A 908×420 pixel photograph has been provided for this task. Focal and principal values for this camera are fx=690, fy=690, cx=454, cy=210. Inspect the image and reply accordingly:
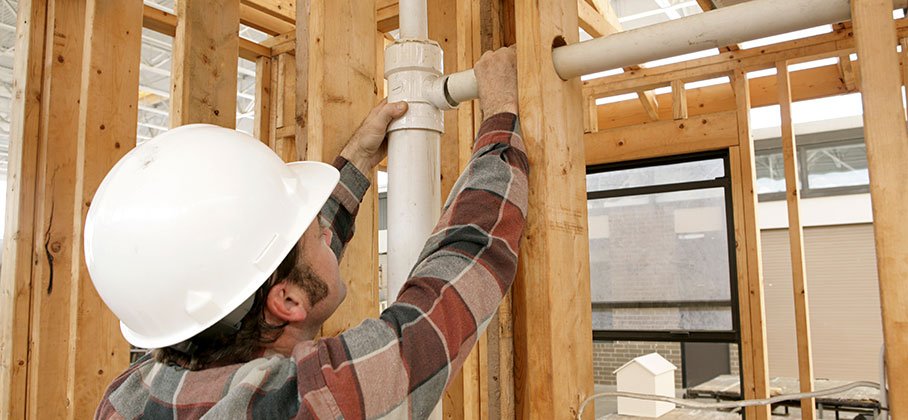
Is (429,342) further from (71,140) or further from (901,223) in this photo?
(71,140)

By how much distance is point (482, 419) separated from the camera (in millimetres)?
2211

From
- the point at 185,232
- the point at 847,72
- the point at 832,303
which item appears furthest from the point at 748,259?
the point at 832,303

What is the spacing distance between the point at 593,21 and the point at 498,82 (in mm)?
2661

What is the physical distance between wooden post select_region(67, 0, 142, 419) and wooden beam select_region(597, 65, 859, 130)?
376 centimetres

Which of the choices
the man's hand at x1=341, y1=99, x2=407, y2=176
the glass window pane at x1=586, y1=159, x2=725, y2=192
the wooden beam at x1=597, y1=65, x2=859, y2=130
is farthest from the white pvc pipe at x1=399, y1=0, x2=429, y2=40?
the wooden beam at x1=597, y1=65, x2=859, y2=130

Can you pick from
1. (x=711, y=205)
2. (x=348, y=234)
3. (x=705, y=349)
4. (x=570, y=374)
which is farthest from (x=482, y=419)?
(x=705, y=349)

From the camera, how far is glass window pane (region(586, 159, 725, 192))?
4.79 metres

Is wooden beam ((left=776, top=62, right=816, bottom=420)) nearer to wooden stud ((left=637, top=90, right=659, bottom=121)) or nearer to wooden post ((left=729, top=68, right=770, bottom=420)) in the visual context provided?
wooden post ((left=729, top=68, right=770, bottom=420))

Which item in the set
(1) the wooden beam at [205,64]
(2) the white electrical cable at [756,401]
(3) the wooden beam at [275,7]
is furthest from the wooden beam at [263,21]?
(2) the white electrical cable at [756,401]

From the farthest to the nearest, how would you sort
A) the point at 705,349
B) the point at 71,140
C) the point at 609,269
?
the point at 705,349, the point at 609,269, the point at 71,140

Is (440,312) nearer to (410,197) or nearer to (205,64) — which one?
(410,197)

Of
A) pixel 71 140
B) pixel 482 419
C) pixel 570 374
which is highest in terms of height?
pixel 71 140

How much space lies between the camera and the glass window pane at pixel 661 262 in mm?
4938

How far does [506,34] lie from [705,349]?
9041mm
